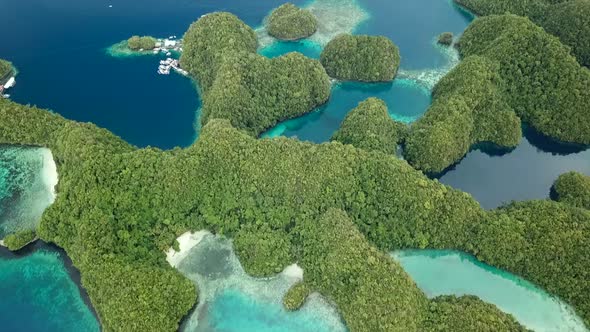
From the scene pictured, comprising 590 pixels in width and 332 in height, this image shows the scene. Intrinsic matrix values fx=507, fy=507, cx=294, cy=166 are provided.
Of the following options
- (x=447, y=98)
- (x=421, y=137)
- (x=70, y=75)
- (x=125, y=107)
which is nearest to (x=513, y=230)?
(x=421, y=137)

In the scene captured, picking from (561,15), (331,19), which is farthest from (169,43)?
(561,15)

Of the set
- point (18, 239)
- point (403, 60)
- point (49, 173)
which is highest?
point (403, 60)

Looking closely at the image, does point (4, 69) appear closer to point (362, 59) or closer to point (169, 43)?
point (169, 43)

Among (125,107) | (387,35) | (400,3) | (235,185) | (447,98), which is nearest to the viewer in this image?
(235,185)

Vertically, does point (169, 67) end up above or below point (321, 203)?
above

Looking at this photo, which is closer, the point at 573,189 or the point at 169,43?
the point at 573,189

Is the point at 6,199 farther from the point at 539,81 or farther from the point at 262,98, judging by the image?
the point at 539,81

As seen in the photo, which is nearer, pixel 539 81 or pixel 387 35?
pixel 539 81

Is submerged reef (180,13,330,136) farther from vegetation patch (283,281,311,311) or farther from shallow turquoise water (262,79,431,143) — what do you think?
vegetation patch (283,281,311,311)
